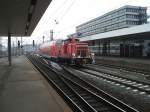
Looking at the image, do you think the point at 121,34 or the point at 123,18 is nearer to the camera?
the point at 121,34

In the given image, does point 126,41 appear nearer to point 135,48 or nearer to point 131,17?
point 135,48

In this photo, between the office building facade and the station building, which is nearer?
the station building

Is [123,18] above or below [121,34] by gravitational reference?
above

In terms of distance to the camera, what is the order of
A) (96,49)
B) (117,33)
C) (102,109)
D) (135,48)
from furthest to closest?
1. (96,49)
2. (135,48)
3. (117,33)
4. (102,109)

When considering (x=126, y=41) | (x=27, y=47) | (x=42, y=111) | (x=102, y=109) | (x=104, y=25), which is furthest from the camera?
(x=27, y=47)

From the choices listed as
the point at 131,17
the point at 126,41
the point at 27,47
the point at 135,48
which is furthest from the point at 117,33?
the point at 27,47

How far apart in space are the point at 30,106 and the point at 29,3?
20.9 ft

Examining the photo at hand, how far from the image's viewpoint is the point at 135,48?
41.2 meters

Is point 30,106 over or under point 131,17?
under

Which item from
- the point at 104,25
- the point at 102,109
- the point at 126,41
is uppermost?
the point at 104,25

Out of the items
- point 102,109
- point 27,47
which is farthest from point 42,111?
point 27,47

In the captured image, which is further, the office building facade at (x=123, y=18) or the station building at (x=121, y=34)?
the office building facade at (x=123, y=18)

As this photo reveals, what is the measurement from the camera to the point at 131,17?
76.0 meters

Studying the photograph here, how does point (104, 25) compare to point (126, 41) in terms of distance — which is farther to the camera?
point (104, 25)
